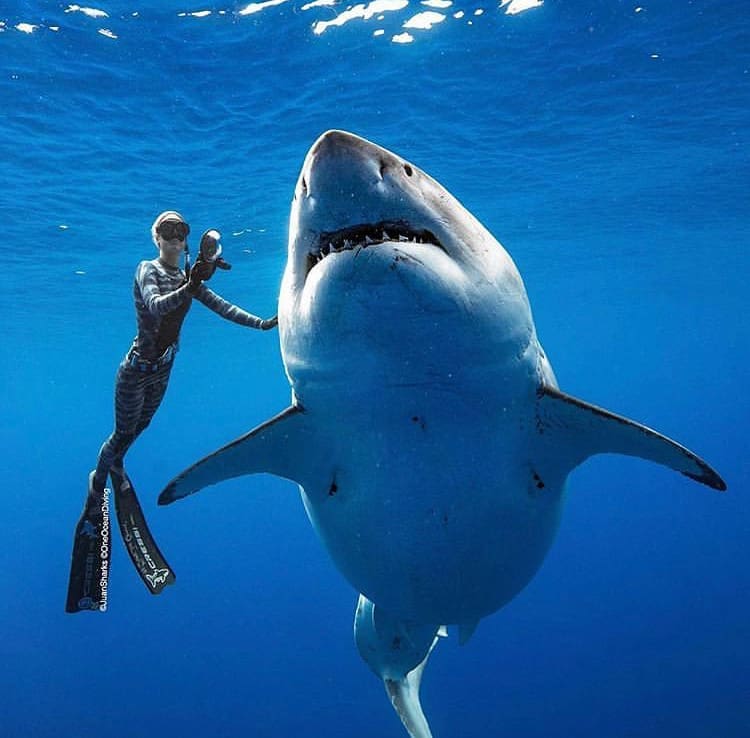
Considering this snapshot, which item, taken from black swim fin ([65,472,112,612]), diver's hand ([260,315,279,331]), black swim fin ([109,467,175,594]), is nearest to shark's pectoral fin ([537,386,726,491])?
diver's hand ([260,315,279,331])

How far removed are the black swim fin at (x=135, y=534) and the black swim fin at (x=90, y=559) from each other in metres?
0.21

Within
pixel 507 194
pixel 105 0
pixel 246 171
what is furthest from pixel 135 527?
pixel 507 194

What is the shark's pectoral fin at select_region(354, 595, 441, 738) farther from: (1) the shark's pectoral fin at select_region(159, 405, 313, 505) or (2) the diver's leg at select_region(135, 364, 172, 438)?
(2) the diver's leg at select_region(135, 364, 172, 438)

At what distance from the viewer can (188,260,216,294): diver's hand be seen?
212 inches

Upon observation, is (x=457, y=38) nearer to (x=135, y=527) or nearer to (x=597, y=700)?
(x=135, y=527)

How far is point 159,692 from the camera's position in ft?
76.9

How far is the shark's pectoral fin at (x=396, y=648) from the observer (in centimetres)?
542

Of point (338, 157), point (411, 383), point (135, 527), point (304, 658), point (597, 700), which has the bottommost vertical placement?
point (304, 658)

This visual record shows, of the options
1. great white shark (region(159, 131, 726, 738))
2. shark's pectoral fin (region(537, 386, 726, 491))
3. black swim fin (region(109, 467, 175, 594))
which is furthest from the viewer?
black swim fin (region(109, 467, 175, 594))

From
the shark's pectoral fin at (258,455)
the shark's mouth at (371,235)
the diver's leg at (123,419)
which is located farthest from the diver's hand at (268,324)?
the shark's mouth at (371,235)

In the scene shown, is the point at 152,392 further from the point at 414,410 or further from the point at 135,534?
the point at 414,410

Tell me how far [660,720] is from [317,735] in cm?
1043

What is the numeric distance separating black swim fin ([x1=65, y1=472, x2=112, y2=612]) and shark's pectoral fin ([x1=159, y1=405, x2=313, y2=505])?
162 inches

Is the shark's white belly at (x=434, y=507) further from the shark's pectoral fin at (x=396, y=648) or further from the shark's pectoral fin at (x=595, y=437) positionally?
the shark's pectoral fin at (x=396, y=648)
